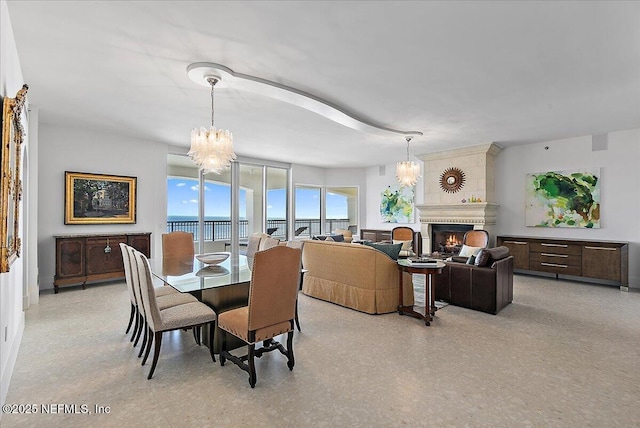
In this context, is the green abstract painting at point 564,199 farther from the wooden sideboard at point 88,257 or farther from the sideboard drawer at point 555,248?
the wooden sideboard at point 88,257

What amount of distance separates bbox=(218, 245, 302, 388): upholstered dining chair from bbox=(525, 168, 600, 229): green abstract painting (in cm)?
598

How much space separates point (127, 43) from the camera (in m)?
2.69

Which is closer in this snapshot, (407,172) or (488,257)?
(488,257)

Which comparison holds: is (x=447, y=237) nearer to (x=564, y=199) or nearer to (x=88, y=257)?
(x=564, y=199)

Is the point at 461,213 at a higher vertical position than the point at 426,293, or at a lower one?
higher

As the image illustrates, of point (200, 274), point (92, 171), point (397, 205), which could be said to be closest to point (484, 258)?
point (200, 274)

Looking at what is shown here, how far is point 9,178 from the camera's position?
2033mm

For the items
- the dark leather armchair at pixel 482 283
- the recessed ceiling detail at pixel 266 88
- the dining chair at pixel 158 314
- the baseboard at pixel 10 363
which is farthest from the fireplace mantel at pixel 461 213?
the baseboard at pixel 10 363

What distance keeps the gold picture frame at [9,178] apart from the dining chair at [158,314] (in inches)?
30.1

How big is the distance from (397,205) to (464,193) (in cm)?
229

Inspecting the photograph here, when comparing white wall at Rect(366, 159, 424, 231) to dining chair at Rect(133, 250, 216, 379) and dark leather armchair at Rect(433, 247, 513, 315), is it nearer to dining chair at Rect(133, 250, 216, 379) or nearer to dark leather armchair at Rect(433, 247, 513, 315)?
dark leather armchair at Rect(433, 247, 513, 315)

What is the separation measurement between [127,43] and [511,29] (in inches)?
124

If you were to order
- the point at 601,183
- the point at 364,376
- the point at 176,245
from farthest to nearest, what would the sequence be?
the point at 601,183
the point at 176,245
the point at 364,376

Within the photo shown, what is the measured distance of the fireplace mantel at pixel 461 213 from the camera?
659 centimetres
